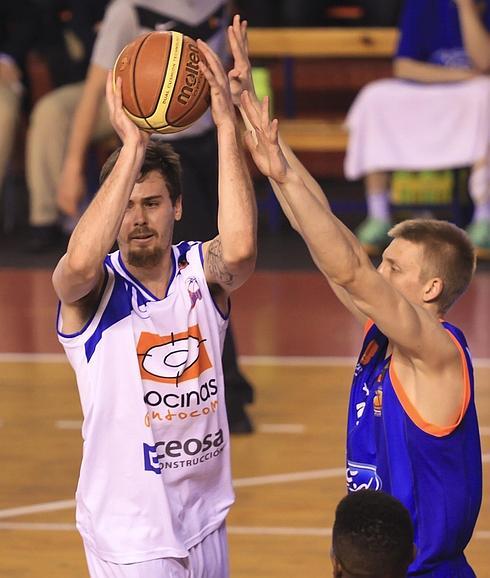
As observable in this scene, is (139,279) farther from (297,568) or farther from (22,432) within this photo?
(22,432)

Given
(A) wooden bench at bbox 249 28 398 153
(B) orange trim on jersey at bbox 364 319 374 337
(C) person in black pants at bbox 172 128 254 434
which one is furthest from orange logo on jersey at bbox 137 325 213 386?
(A) wooden bench at bbox 249 28 398 153

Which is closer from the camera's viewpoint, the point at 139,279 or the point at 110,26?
the point at 139,279

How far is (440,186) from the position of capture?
10930 mm

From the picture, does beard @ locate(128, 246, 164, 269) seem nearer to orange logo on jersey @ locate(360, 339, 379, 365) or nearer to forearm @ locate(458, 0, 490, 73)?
orange logo on jersey @ locate(360, 339, 379, 365)


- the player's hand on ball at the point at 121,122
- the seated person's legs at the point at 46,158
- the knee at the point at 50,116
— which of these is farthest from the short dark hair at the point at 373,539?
the knee at the point at 50,116

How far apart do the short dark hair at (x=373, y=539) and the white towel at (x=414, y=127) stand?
24.7ft

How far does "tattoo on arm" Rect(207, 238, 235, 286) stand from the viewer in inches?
154

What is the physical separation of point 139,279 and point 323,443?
2960 millimetres

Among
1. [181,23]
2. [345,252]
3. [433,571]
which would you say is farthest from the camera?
[181,23]

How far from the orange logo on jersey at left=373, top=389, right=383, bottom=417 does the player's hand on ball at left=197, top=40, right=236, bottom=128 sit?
858 millimetres

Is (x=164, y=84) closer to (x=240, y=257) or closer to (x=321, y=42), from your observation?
(x=240, y=257)

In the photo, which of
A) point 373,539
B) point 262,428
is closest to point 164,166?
point 373,539

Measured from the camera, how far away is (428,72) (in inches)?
410

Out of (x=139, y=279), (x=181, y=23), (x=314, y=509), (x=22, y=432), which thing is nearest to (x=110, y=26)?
(x=181, y=23)
